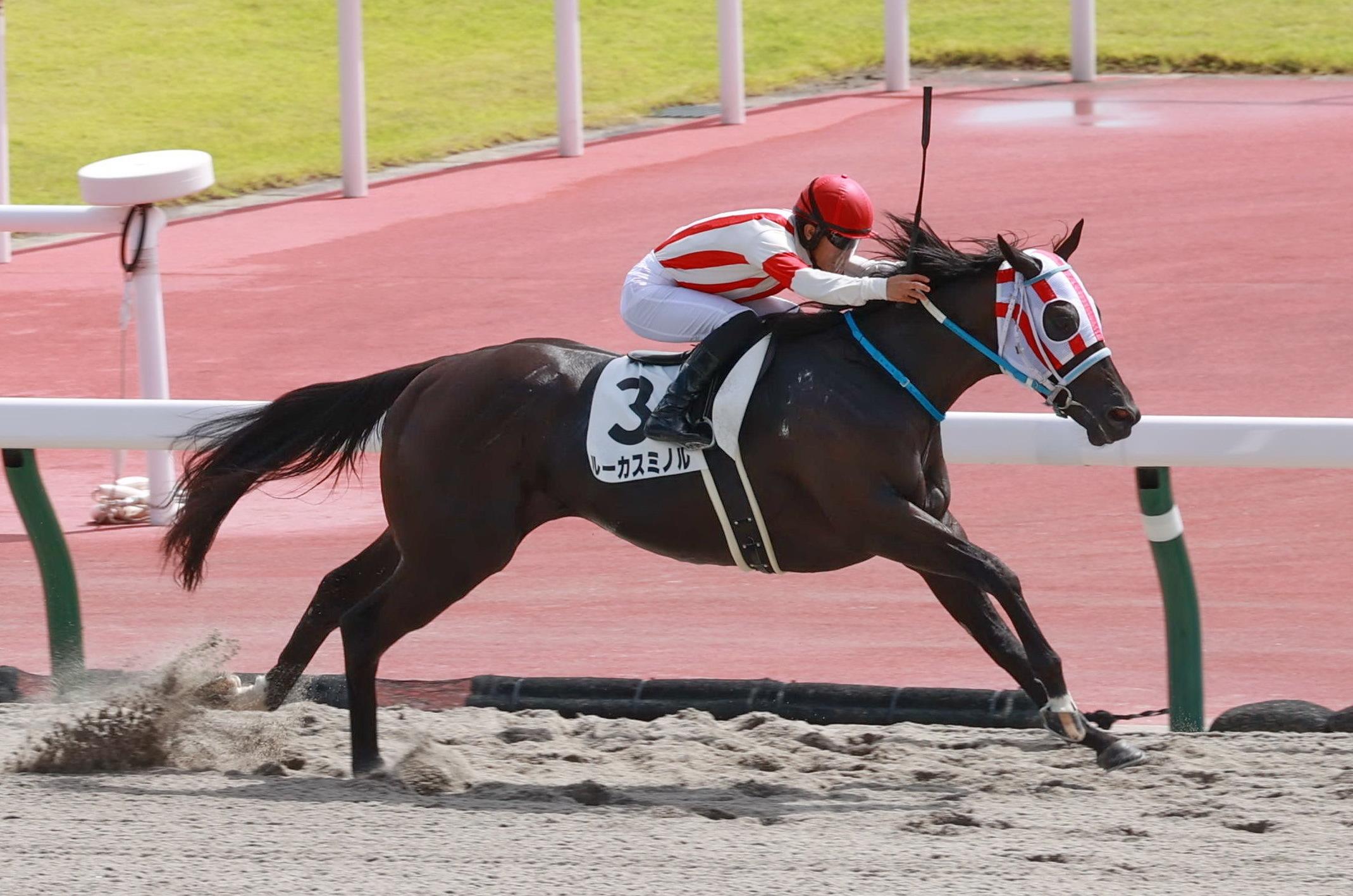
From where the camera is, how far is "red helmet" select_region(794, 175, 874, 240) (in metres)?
5.01

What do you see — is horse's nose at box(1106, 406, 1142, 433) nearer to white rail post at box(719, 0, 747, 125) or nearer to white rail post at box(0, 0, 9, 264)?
Result: white rail post at box(0, 0, 9, 264)

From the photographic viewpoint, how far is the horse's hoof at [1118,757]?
474 cm

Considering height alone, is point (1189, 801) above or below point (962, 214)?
below

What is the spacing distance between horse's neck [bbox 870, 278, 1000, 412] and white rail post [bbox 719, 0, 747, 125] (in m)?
9.49

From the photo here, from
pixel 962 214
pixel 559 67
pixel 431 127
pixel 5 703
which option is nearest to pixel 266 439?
pixel 5 703

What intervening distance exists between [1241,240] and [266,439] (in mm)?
7709

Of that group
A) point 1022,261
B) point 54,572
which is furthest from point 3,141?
point 1022,261

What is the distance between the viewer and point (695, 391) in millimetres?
4949

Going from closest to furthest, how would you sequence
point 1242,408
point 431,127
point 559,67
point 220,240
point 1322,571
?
1. point 1322,571
2. point 1242,408
3. point 220,240
4. point 559,67
5. point 431,127

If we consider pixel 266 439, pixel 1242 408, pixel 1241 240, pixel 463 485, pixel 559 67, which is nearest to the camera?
pixel 463 485

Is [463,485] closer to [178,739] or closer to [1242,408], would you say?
[178,739]

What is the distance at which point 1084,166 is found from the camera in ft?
43.5

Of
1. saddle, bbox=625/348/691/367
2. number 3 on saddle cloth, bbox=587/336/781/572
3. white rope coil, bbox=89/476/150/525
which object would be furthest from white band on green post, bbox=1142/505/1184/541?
white rope coil, bbox=89/476/150/525

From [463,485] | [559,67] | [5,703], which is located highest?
[559,67]
